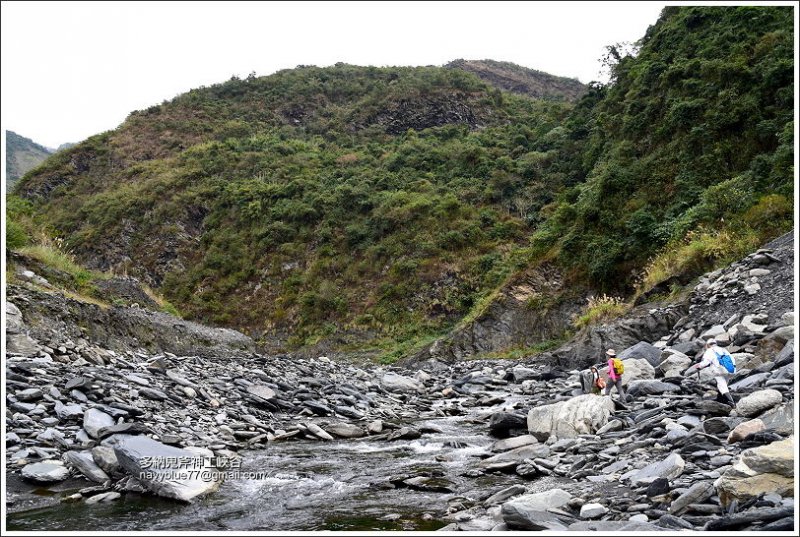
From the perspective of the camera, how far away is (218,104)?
73062mm

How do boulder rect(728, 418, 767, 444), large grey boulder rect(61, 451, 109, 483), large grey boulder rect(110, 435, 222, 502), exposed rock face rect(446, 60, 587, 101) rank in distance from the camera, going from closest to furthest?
boulder rect(728, 418, 767, 444) → large grey boulder rect(110, 435, 222, 502) → large grey boulder rect(61, 451, 109, 483) → exposed rock face rect(446, 60, 587, 101)

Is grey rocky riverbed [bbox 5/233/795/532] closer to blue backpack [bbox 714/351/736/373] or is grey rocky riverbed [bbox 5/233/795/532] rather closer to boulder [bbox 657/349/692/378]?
boulder [bbox 657/349/692/378]

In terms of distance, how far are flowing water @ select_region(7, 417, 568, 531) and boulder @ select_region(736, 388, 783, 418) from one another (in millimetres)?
2682

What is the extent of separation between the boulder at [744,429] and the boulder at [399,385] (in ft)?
37.7

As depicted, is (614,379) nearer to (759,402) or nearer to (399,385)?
(759,402)

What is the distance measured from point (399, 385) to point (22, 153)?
118548 millimetres

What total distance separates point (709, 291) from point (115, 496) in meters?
14.8

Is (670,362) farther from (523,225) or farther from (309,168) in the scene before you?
(309,168)

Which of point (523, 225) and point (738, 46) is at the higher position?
point (738, 46)

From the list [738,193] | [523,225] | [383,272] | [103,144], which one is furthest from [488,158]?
[103,144]

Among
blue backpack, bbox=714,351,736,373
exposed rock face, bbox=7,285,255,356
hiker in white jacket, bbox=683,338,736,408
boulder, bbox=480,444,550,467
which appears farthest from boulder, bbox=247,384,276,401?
blue backpack, bbox=714,351,736,373

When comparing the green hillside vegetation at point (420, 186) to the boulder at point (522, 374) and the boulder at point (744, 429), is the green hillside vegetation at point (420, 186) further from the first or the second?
the boulder at point (744, 429)

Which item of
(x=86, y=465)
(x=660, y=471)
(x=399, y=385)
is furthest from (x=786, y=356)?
(x=399, y=385)

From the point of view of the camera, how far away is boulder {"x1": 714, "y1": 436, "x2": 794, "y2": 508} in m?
4.77
